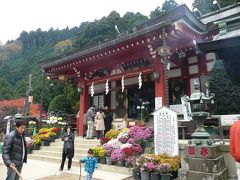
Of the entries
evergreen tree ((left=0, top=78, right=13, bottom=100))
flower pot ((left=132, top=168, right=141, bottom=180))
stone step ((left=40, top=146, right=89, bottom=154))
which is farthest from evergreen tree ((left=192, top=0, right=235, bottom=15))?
evergreen tree ((left=0, top=78, right=13, bottom=100))

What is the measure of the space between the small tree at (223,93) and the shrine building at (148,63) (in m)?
0.92

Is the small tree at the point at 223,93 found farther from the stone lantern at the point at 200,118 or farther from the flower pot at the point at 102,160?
the flower pot at the point at 102,160

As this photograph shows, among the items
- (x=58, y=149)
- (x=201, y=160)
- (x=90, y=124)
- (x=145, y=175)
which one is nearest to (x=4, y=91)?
(x=58, y=149)

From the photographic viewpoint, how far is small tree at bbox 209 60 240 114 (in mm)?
11461

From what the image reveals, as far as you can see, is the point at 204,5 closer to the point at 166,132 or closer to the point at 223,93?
the point at 223,93

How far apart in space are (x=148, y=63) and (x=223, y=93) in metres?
4.18

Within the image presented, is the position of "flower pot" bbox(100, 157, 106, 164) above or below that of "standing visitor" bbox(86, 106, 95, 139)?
below

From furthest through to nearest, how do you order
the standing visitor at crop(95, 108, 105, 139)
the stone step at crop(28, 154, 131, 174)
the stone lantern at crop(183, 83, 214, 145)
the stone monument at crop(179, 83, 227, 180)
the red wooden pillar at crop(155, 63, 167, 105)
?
the standing visitor at crop(95, 108, 105, 139)
the red wooden pillar at crop(155, 63, 167, 105)
the stone step at crop(28, 154, 131, 174)
the stone lantern at crop(183, 83, 214, 145)
the stone monument at crop(179, 83, 227, 180)

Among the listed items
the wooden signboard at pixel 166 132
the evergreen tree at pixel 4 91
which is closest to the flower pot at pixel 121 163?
the wooden signboard at pixel 166 132

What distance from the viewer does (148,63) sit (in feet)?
44.1

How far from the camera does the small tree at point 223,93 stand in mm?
11461

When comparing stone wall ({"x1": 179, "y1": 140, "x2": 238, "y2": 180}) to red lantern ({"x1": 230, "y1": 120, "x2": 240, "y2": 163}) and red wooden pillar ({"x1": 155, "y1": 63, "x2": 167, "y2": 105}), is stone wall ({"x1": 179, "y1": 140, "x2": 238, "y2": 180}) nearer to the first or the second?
red lantern ({"x1": 230, "y1": 120, "x2": 240, "y2": 163})

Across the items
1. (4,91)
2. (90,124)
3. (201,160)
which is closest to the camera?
(201,160)

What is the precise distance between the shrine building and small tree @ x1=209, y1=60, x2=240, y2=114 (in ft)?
3.03
